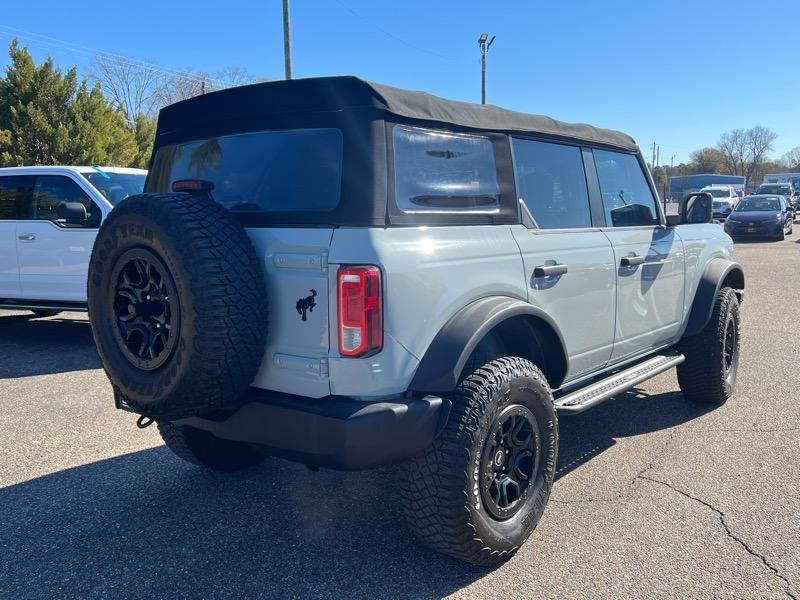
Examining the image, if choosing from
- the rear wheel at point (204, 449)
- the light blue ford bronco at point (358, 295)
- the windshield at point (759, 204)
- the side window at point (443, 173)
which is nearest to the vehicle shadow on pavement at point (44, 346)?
the rear wheel at point (204, 449)

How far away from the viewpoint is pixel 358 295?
2410 millimetres

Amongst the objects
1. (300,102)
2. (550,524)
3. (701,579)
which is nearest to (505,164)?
(300,102)

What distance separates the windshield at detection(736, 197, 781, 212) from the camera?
21750 mm

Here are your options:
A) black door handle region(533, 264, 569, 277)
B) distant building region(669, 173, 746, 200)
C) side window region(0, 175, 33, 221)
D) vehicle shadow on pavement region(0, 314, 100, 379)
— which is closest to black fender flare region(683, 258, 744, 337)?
black door handle region(533, 264, 569, 277)

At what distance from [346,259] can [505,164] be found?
124cm

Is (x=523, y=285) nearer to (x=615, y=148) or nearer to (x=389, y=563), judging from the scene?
(x=389, y=563)

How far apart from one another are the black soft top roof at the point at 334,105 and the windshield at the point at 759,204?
21.4 m

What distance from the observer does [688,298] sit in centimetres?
468

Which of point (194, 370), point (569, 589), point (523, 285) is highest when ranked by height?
point (523, 285)

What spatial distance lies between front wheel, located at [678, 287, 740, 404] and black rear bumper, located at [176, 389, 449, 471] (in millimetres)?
3035

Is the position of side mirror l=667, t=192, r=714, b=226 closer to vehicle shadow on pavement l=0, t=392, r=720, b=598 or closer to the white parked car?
vehicle shadow on pavement l=0, t=392, r=720, b=598

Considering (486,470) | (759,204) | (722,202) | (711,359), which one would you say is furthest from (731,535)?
(722,202)

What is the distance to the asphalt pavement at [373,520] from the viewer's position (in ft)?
8.98

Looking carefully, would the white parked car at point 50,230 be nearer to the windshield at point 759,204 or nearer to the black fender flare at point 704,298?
the black fender flare at point 704,298
